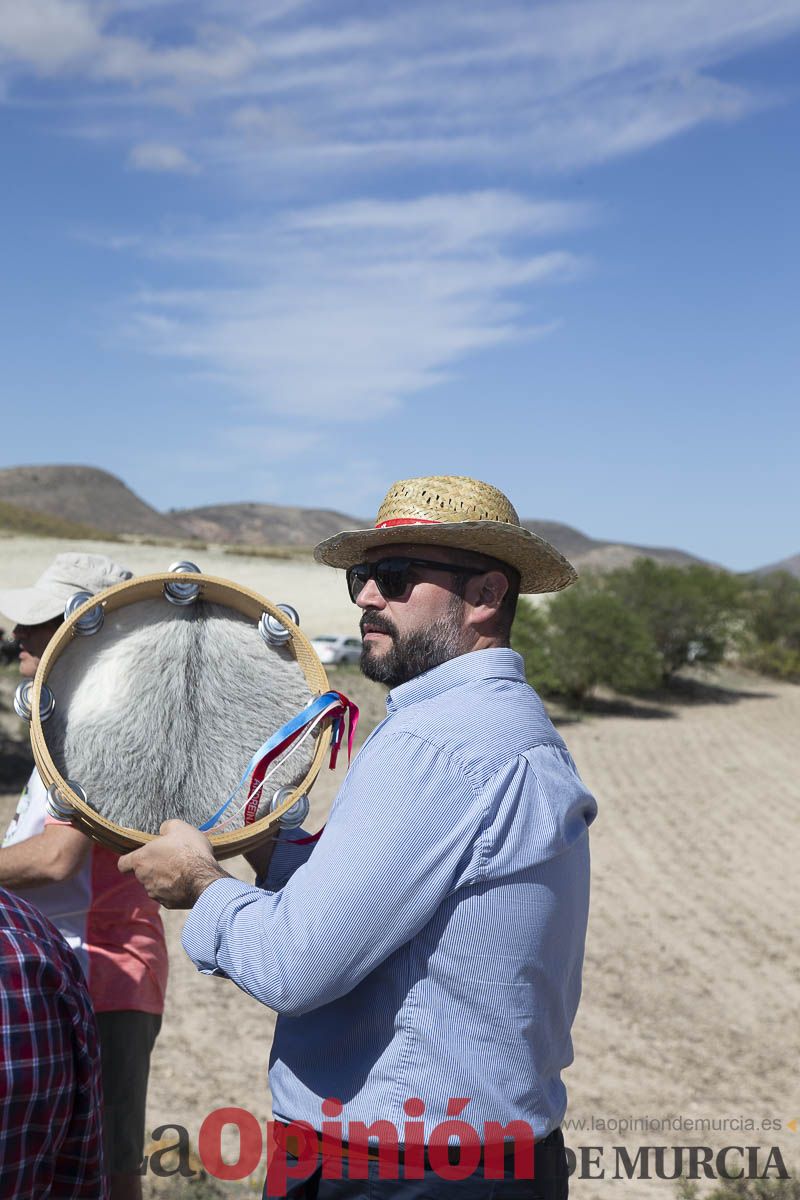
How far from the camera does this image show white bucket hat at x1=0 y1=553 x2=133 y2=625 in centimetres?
271

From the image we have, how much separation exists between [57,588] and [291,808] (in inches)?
38.0

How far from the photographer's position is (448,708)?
1941 mm

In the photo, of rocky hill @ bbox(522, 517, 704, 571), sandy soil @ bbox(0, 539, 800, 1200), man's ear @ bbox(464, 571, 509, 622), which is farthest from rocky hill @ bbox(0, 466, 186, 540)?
man's ear @ bbox(464, 571, 509, 622)

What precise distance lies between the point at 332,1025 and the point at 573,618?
19472 mm

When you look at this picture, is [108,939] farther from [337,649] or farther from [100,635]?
[337,649]

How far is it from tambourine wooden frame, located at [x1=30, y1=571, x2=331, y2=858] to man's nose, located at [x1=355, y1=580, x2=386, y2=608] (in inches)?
9.5

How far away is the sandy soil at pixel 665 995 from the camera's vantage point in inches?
197

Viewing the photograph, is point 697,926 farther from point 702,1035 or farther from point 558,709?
point 558,709

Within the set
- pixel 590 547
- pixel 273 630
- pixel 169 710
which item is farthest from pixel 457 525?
pixel 590 547

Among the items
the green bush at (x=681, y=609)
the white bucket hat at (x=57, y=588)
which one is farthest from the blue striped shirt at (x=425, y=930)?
the green bush at (x=681, y=609)

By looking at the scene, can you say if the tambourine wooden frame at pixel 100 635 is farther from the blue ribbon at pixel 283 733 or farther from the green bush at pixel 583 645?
the green bush at pixel 583 645

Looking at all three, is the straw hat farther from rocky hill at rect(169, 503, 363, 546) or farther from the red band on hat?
rocky hill at rect(169, 503, 363, 546)

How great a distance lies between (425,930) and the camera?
1829mm

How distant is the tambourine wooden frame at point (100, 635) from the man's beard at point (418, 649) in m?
0.27
